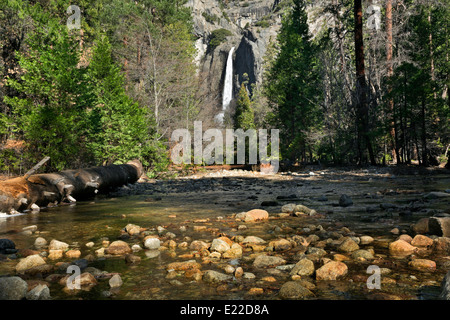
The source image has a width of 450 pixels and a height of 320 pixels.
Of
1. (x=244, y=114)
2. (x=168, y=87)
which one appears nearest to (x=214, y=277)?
(x=168, y=87)

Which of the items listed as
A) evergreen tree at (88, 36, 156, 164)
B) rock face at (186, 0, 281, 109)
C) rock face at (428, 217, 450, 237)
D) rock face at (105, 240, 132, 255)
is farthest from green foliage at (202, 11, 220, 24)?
rock face at (428, 217, 450, 237)

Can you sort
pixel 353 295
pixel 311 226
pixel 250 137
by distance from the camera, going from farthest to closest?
1. pixel 250 137
2. pixel 311 226
3. pixel 353 295

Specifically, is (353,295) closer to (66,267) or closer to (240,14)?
(66,267)

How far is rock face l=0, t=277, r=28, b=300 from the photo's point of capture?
2270 millimetres

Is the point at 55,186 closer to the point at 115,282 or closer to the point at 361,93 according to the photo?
the point at 115,282

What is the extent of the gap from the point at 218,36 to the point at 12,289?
85.8 meters

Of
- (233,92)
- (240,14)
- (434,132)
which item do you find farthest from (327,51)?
(240,14)

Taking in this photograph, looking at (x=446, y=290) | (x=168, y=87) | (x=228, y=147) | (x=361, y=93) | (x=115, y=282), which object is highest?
(x=168, y=87)

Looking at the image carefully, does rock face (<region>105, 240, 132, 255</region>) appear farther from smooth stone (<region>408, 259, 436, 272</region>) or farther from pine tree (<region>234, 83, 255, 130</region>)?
pine tree (<region>234, 83, 255, 130</region>)

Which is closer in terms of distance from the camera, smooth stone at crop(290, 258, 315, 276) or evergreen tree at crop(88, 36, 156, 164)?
smooth stone at crop(290, 258, 315, 276)

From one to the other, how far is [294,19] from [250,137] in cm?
1542

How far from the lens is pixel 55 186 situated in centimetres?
852

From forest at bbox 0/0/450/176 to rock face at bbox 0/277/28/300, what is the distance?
10.6 metres

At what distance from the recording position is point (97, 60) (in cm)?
1517
